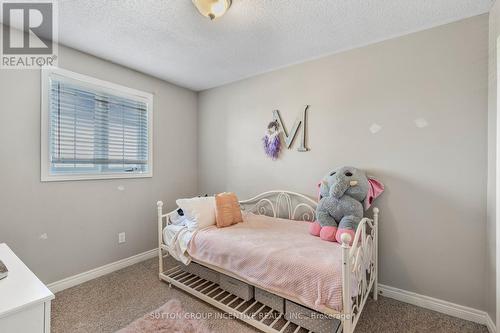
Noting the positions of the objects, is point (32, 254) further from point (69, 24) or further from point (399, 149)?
point (399, 149)

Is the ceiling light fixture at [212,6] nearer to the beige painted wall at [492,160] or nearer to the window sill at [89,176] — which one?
the beige painted wall at [492,160]

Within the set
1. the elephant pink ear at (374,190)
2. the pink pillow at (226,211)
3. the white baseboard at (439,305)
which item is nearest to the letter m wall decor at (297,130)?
the elephant pink ear at (374,190)

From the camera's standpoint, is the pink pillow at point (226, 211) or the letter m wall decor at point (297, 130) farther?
the letter m wall decor at point (297, 130)

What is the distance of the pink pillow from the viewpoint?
2268 mm

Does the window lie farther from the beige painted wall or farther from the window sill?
the beige painted wall

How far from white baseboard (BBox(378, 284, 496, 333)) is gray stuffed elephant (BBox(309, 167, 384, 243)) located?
0.77 meters

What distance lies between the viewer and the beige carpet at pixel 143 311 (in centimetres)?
166

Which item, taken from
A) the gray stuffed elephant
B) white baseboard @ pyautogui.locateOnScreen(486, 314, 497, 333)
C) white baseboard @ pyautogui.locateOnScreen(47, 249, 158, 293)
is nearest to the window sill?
white baseboard @ pyautogui.locateOnScreen(47, 249, 158, 293)

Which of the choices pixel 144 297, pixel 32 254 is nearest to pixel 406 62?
pixel 144 297

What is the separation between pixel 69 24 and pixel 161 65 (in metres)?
0.85

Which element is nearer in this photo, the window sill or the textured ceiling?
the textured ceiling

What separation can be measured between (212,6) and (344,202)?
1754 millimetres

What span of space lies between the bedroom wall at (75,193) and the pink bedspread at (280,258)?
111cm

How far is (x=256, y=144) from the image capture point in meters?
2.85
